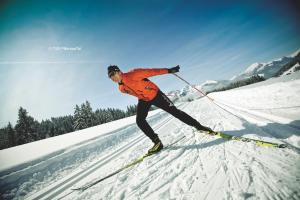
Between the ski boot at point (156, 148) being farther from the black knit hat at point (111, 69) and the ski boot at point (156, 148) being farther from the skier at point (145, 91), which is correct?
the black knit hat at point (111, 69)

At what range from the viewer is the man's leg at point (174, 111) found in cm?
441

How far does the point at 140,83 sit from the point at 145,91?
0.24 m

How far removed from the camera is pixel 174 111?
4.50 m

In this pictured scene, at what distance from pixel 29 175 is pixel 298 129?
6889mm

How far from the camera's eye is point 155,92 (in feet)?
15.1

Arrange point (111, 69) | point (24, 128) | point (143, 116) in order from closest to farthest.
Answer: point (111, 69), point (143, 116), point (24, 128)

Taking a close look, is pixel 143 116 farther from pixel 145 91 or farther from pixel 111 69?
pixel 111 69

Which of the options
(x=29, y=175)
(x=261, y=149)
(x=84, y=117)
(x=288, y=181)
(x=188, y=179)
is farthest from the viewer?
(x=84, y=117)

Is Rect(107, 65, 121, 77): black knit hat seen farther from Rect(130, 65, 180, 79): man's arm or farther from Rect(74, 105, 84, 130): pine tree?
Rect(74, 105, 84, 130): pine tree

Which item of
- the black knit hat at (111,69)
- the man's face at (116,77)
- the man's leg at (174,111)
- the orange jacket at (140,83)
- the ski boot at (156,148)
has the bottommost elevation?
the ski boot at (156,148)

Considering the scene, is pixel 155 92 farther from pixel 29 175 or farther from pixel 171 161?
pixel 29 175

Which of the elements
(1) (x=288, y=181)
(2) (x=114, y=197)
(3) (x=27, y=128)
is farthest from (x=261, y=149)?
(3) (x=27, y=128)

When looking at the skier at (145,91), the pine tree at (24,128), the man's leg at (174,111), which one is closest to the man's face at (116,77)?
the skier at (145,91)

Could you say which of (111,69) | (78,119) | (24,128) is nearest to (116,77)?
(111,69)
